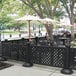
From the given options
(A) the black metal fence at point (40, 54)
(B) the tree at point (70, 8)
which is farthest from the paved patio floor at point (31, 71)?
(B) the tree at point (70, 8)

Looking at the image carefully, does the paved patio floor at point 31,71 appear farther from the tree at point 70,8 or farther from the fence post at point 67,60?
the tree at point 70,8

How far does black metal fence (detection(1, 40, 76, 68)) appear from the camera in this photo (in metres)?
7.75

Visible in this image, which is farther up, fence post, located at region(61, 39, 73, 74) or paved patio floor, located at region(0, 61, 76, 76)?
fence post, located at region(61, 39, 73, 74)

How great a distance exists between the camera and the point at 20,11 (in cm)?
2106

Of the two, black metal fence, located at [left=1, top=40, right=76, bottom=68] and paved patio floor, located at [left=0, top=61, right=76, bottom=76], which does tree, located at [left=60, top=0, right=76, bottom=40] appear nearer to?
A: black metal fence, located at [left=1, top=40, right=76, bottom=68]

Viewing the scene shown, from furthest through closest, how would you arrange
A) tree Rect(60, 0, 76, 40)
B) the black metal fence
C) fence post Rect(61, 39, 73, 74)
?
tree Rect(60, 0, 76, 40) < the black metal fence < fence post Rect(61, 39, 73, 74)

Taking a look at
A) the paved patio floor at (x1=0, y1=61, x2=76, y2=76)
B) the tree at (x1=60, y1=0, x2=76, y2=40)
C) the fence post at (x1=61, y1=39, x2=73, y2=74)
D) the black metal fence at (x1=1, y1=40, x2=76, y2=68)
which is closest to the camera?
the paved patio floor at (x1=0, y1=61, x2=76, y2=76)

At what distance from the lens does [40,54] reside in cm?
840

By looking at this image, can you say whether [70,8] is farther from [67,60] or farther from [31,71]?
[31,71]

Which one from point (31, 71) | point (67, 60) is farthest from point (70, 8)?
point (31, 71)

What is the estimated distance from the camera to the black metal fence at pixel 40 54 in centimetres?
775

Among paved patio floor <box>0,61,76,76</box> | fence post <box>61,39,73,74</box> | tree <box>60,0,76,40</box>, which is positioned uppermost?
tree <box>60,0,76,40</box>

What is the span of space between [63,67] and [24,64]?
6.36 ft

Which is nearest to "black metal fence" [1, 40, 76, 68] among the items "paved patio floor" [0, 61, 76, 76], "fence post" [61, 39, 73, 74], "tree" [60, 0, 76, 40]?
"fence post" [61, 39, 73, 74]
